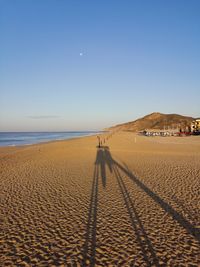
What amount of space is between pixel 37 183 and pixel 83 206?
4.05 meters

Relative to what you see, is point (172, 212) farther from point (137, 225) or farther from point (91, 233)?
point (91, 233)

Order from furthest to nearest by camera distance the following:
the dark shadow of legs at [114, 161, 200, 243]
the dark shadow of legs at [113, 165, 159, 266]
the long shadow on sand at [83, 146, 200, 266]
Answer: the dark shadow of legs at [114, 161, 200, 243] < the long shadow on sand at [83, 146, 200, 266] < the dark shadow of legs at [113, 165, 159, 266]

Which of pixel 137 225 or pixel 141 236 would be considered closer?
pixel 141 236

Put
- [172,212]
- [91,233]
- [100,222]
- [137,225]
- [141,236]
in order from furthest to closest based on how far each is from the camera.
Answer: [172,212] < [100,222] < [137,225] < [91,233] < [141,236]

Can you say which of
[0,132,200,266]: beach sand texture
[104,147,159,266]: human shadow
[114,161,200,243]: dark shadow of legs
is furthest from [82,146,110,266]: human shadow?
[114,161,200,243]: dark shadow of legs

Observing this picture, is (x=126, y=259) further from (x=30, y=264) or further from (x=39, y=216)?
(x=39, y=216)

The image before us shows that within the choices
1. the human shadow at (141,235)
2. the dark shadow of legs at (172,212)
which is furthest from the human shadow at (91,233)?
the dark shadow of legs at (172,212)

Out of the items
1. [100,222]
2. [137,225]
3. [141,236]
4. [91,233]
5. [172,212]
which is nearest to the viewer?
[141,236]

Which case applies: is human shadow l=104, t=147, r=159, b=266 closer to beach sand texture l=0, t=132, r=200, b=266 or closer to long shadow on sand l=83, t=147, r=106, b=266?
beach sand texture l=0, t=132, r=200, b=266

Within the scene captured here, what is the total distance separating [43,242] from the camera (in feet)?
15.6

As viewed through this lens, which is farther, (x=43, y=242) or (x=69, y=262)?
(x=43, y=242)

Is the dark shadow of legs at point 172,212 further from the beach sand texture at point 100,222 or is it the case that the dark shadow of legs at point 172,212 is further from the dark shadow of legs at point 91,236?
the dark shadow of legs at point 91,236

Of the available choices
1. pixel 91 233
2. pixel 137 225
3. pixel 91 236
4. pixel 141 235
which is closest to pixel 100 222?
pixel 91 233

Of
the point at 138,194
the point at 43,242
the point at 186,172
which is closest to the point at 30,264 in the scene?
the point at 43,242
